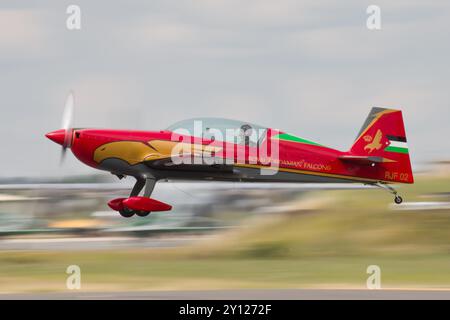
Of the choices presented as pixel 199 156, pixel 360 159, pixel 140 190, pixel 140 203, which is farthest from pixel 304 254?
pixel 140 203

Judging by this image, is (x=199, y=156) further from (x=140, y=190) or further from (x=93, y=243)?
(x=93, y=243)

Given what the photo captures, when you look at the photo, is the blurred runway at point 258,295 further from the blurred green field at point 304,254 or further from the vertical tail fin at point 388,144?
the vertical tail fin at point 388,144

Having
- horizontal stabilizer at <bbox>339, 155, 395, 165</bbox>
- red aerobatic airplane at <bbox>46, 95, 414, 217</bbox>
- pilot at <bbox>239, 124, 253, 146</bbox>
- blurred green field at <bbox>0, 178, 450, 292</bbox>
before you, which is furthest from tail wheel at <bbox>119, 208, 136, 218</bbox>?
horizontal stabilizer at <bbox>339, 155, 395, 165</bbox>

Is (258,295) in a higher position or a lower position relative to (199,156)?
lower

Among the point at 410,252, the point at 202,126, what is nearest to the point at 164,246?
the point at 410,252

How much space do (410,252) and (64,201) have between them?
12.3 meters

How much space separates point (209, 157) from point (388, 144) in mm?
3962

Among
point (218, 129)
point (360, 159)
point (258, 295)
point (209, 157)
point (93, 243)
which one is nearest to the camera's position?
point (209, 157)

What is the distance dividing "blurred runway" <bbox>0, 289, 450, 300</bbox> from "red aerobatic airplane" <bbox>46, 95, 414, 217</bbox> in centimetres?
217

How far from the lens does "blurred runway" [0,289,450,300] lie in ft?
73.2

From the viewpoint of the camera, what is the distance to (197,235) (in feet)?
111

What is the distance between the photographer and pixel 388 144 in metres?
22.6

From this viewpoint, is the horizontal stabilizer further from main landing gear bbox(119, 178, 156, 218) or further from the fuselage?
main landing gear bbox(119, 178, 156, 218)

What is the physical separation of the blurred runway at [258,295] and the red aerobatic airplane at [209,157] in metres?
2.17
